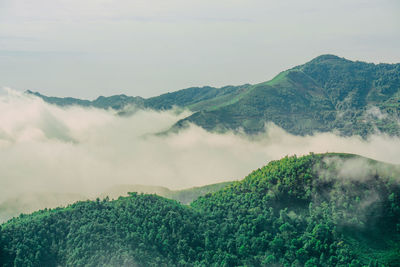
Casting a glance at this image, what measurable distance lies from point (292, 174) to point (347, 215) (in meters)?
14.3

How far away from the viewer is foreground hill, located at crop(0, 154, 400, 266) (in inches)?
3297

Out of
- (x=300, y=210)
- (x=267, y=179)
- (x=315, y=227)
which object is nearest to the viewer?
(x=315, y=227)

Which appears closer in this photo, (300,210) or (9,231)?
(9,231)

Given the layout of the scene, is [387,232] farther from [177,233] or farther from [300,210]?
[177,233]

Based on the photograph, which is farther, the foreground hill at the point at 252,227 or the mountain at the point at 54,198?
the mountain at the point at 54,198

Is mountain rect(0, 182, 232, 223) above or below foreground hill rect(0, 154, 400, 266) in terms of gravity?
below

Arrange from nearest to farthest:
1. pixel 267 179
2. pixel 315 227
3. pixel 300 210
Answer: pixel 315 227 → pixel 300 210 → pixel 267 179

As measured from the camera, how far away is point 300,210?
93.9m

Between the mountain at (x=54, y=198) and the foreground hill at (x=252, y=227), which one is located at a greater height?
the foreground hill at (x=252, y=227)

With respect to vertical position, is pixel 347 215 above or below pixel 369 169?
below

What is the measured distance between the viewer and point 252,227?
90.3 metres

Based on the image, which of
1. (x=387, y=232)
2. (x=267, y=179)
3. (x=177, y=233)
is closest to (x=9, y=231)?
(x=177, y=233)

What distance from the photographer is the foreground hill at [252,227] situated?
8375 cm

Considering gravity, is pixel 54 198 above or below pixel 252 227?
below
